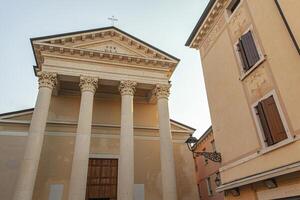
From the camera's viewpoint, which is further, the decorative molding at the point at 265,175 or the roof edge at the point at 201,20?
the roof edge at the point at 201,20

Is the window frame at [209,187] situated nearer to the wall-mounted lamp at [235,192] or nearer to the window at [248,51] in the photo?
the wall-mounted lamp at [235,192]

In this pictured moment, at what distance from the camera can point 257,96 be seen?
8227mm

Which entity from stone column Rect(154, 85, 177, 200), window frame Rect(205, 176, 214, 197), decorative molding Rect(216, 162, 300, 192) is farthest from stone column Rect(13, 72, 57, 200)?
window frame Rect(205, 176, 214, 197)

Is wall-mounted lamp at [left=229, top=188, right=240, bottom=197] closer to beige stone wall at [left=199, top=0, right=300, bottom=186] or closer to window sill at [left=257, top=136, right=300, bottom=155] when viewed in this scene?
beige stone wall at [left=199, top=0, right=300, bottom=186]

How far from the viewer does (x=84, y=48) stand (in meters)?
16.6

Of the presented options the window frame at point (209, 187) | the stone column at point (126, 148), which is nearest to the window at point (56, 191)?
the stone column at point (126, 148)

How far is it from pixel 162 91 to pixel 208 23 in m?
6.35

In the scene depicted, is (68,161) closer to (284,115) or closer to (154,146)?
(154,146)

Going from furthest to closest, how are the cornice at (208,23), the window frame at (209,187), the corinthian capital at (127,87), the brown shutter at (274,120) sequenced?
the window frame at (209,187) → the corinthian capital at (127,87) → the cornice at (208,23) → the brown shutter at (274,120)

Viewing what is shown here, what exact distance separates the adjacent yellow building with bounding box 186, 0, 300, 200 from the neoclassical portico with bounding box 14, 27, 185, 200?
560cm

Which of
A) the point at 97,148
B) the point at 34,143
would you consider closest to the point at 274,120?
the point at 34,143

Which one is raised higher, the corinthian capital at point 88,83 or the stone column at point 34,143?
the corinthian capital at point 88,83

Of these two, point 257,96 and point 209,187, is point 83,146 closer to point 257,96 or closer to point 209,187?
point 257,96

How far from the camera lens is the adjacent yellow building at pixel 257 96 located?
6766 mm
